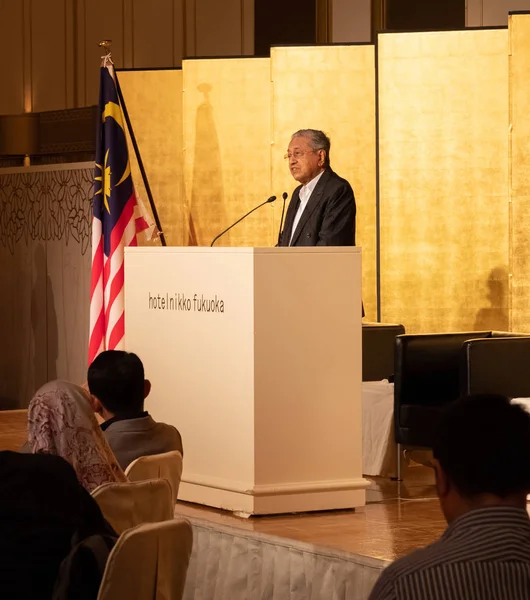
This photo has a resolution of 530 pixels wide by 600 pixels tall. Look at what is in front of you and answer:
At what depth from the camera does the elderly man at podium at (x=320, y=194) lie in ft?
18.5

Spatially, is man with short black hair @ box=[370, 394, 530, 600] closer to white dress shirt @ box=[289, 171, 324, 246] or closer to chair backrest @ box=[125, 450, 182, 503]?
chair backrest @ box=[125, 450, 182, 503]

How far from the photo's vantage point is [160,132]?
364 inches

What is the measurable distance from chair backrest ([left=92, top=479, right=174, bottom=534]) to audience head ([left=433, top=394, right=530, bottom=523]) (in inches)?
45.7

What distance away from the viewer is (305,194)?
5.93 m

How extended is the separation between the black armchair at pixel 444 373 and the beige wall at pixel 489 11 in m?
4.04

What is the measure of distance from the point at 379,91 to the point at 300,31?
329 cm

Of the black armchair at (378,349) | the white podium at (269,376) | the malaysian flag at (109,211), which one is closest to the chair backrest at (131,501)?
the white podium at (269,376)

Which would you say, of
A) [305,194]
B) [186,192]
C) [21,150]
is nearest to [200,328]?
[305,194]

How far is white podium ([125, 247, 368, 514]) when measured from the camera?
15.4 feet

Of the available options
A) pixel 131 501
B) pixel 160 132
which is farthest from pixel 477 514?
pixel 160 132

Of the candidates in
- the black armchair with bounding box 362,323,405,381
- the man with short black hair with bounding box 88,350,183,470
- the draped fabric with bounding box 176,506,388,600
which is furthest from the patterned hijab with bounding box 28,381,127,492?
the black armchair with bounding box 362,323,405,381

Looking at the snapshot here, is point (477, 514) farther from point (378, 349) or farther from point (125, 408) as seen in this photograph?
point (378, 349)

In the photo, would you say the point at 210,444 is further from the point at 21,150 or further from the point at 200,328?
the point at 21,150

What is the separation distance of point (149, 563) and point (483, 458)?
2.66 ft
